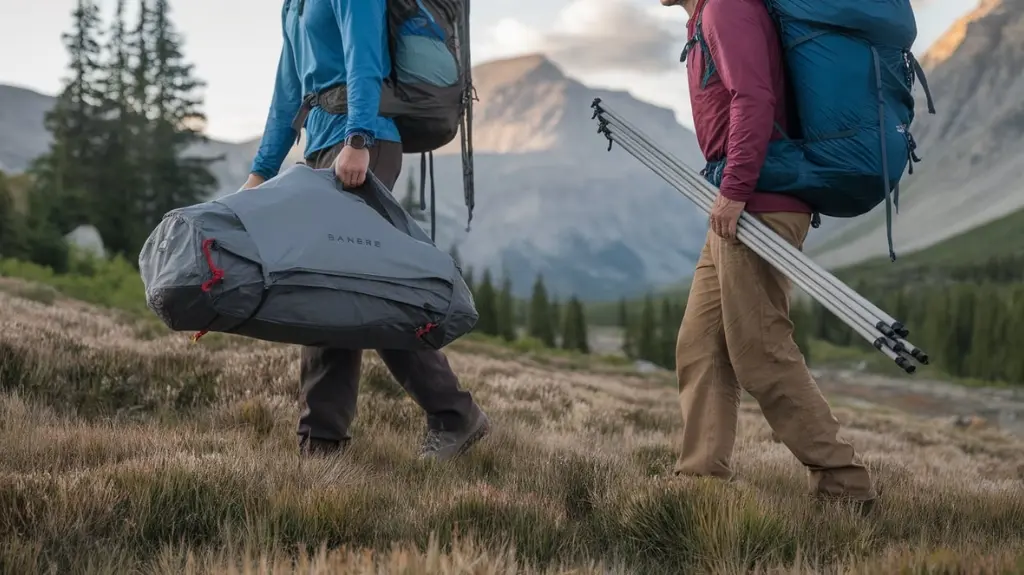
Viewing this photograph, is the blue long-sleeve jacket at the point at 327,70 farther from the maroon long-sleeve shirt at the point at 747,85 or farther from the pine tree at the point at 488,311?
the pine tree at the point at 488,311

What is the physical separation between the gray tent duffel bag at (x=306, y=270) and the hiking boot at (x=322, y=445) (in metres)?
0.82

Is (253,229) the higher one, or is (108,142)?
(108,142)

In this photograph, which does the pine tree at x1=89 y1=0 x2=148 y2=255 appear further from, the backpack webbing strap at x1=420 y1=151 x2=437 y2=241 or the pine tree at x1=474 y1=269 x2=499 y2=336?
the backpack webbing strap at x1=420 y1=151 x2=437 y2=241

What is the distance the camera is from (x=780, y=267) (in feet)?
12.0

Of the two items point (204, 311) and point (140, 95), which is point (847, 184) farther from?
point (140, 95)

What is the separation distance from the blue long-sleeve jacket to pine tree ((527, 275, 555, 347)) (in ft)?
292

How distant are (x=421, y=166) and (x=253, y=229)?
1.65 metres

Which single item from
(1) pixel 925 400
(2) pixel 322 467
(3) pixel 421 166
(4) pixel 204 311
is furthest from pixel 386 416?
(1) pixel 925 400

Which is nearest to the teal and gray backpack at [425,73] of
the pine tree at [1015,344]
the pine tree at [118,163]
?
the pine tree at [118,163]

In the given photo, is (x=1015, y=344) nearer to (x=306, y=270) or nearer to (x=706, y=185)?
(x=706, y=185)

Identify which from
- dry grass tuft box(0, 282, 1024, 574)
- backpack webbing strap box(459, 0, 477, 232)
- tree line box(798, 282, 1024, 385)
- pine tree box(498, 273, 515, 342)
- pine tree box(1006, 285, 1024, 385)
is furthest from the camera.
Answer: tree line box(798, 282, 1024, 385)

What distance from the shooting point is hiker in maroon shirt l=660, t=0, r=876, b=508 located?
3.73 meters

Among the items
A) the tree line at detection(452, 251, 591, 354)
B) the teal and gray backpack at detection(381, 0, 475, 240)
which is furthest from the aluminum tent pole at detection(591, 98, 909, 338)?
the tree line at detection(452, 251, 591, 354)

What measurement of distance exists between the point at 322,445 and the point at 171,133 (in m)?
51.3
